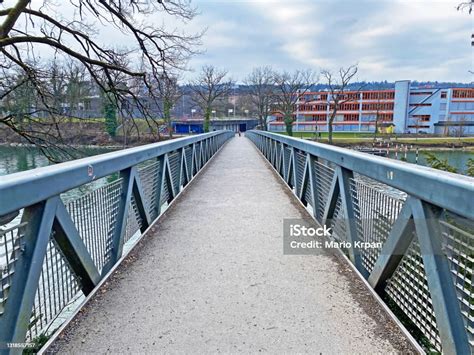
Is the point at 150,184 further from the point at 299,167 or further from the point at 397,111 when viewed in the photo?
the point at 397,111

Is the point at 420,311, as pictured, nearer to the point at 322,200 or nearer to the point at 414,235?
the point at 414,235

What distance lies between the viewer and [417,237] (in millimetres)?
1764

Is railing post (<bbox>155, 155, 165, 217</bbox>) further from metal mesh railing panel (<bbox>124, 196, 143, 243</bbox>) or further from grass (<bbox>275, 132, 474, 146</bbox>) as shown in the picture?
grass (<bbox>275, 132, 474, 146</bbox>)

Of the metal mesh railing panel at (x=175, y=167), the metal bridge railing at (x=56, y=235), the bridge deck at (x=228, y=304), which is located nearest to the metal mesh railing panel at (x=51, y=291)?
the metal bridge railing at (x=56, y=235)

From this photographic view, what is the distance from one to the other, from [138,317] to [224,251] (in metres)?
1.21

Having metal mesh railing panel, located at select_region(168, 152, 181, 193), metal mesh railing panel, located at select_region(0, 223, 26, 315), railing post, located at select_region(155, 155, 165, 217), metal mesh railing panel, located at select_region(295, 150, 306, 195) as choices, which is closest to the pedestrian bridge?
metal mesh railing panel, located at select_region(0, 223, 26, 315)

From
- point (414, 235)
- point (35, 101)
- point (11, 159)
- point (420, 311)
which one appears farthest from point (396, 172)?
point (11, 159)

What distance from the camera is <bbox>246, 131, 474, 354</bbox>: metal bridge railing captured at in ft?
4.85

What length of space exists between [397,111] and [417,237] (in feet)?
256

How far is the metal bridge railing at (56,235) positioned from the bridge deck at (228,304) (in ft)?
0.61

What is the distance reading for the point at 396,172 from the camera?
1.92 metres

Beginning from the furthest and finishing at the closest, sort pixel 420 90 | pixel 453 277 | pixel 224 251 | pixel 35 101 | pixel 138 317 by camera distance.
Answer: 1. pixel 420 90
2. pixel 35 101
3. pixel 224 251
4. pixel 138 317
5. pixel 453 277

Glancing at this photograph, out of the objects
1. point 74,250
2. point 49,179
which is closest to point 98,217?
point 74,250

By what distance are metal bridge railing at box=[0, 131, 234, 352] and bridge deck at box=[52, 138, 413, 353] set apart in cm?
19
